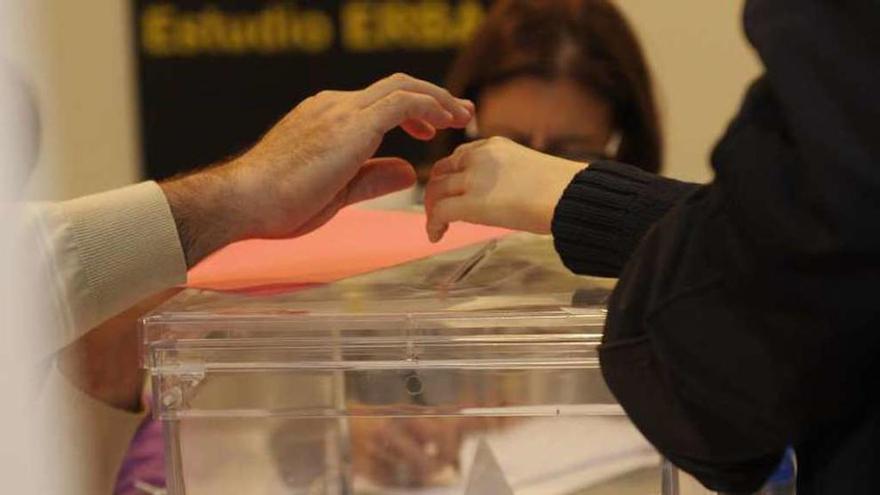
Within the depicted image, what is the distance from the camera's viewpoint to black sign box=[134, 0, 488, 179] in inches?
67.3

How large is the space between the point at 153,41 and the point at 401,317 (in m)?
1.29

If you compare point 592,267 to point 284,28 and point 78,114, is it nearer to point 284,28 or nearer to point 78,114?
point 284,28

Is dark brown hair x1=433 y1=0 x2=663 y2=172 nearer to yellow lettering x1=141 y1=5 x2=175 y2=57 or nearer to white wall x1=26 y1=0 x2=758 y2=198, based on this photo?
white wall x1=26 y1=0 x2=758 y2=198

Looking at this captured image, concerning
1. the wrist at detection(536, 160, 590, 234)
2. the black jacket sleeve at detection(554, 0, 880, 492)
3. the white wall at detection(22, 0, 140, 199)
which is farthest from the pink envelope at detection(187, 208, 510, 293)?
the white wall at detection(22, 0, 140, 199)

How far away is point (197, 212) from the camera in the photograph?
650 mm

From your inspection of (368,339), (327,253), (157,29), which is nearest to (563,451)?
(368,339)

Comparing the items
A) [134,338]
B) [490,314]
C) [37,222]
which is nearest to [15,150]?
[37,222]

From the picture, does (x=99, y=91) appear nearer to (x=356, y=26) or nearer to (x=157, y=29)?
(x=157, y=29)

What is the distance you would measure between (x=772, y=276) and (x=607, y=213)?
0.20 meters

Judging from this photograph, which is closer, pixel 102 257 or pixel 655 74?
pixel 102 257

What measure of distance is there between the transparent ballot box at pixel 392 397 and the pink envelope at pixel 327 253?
52 millimetres

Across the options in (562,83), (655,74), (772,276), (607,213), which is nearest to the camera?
(772,276)

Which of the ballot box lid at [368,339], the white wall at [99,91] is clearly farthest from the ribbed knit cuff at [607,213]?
the white wall at [99,91]

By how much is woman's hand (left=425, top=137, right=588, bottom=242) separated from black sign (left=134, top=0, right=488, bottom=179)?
102cm
